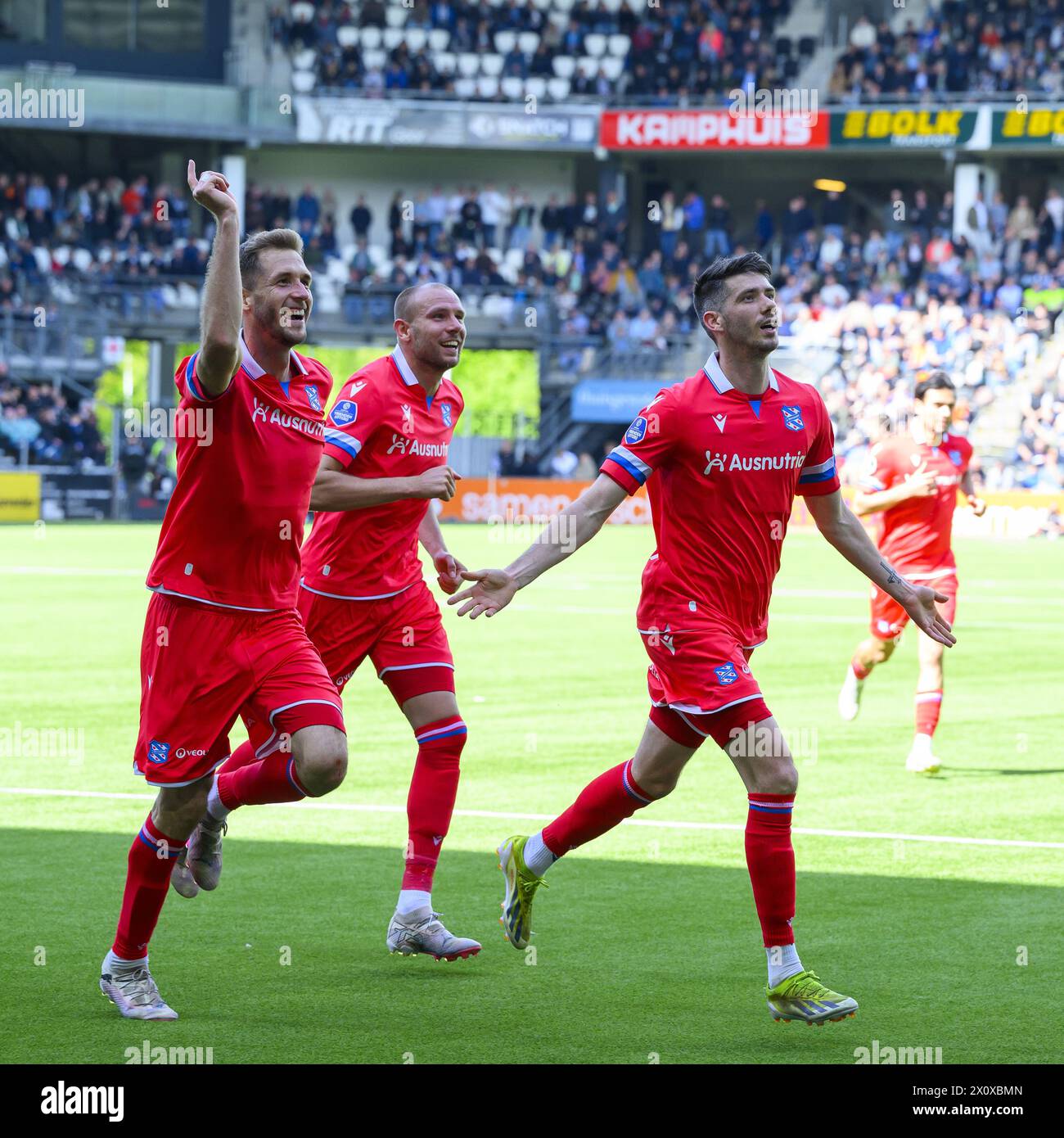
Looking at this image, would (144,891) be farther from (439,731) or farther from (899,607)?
(899,607)

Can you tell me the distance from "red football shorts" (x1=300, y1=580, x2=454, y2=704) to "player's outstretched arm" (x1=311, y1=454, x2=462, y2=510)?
0.59 m

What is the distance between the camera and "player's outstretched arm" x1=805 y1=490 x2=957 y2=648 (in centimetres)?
683

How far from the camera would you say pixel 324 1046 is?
567 cm

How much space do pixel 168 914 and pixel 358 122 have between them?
45.0m

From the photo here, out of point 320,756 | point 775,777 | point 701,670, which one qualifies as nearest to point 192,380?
point 320,756

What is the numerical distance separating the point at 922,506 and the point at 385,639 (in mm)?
5571

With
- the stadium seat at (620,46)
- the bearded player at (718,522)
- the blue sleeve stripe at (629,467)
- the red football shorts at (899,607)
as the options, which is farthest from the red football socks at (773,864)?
the stadium seat at (620,46)

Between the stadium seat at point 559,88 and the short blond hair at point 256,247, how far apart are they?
45945 millimetres

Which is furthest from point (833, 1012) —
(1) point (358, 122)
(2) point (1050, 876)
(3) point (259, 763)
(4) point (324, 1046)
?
(1) point (358, 122)

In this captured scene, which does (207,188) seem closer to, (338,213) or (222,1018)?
(222,1018)

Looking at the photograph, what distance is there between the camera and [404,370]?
24.9ft

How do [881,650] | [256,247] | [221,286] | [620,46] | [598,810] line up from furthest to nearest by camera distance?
1. [620,46]
2. [881,650]
3. [598,810]
4. [256,247]
5. [221,286]

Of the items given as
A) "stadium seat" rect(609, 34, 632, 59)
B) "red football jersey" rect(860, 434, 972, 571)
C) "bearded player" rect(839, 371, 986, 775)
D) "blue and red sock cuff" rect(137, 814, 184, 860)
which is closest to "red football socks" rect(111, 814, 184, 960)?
"blue and red sock cuff" rect(137, 814, 184, 860)
